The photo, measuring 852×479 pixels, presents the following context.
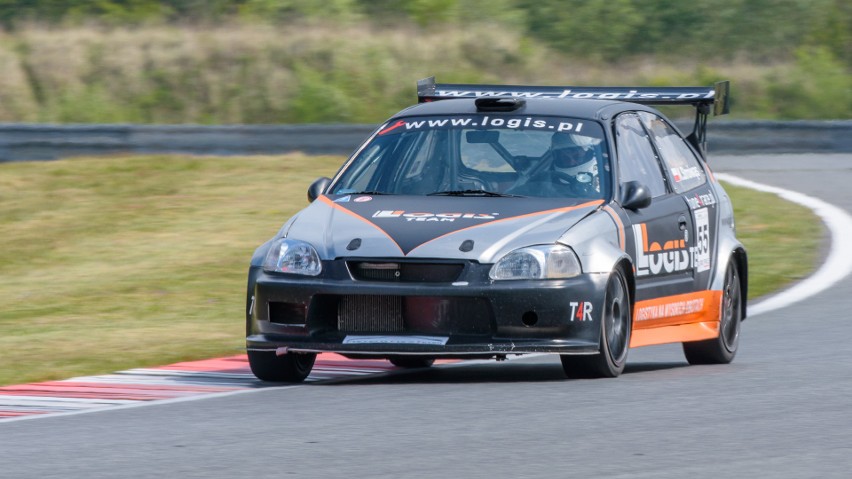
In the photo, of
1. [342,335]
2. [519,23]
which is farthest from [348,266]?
[519,23]

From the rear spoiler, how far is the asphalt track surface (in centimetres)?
177

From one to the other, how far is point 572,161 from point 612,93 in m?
1.35

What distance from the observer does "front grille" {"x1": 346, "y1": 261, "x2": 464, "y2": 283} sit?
781cm

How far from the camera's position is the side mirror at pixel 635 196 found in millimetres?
8523

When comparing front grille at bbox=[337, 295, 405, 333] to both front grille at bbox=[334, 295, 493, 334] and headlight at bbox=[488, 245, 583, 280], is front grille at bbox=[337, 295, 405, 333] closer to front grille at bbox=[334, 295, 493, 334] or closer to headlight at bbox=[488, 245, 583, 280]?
front grille at bbox=[334, 295, 493, 334]

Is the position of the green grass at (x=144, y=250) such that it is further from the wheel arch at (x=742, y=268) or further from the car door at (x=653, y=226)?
the wheel arch at (x=742, y=268)

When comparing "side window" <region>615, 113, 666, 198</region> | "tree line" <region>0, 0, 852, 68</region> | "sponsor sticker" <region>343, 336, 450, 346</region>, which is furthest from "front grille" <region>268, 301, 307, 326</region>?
"tree line" <region>0, 0, 852, 68</region>

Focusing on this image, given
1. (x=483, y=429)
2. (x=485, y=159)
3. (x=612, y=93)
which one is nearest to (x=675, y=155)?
(x=612, y=93)

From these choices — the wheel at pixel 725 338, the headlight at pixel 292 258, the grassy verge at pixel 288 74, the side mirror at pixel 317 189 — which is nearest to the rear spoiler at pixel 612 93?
the wheel at pixel 725 338

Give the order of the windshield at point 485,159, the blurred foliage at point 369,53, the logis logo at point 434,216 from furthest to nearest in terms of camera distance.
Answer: the blurred foliage at point 369,53, the windshield at point 485,159, the logis logo at point 434,216

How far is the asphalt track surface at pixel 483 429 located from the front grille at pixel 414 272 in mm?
530

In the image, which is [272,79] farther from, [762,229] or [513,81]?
[762,229]

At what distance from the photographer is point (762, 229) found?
17891 millimetres

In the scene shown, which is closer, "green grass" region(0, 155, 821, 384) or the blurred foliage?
"green grass" region(0, 155, 821, 384)
